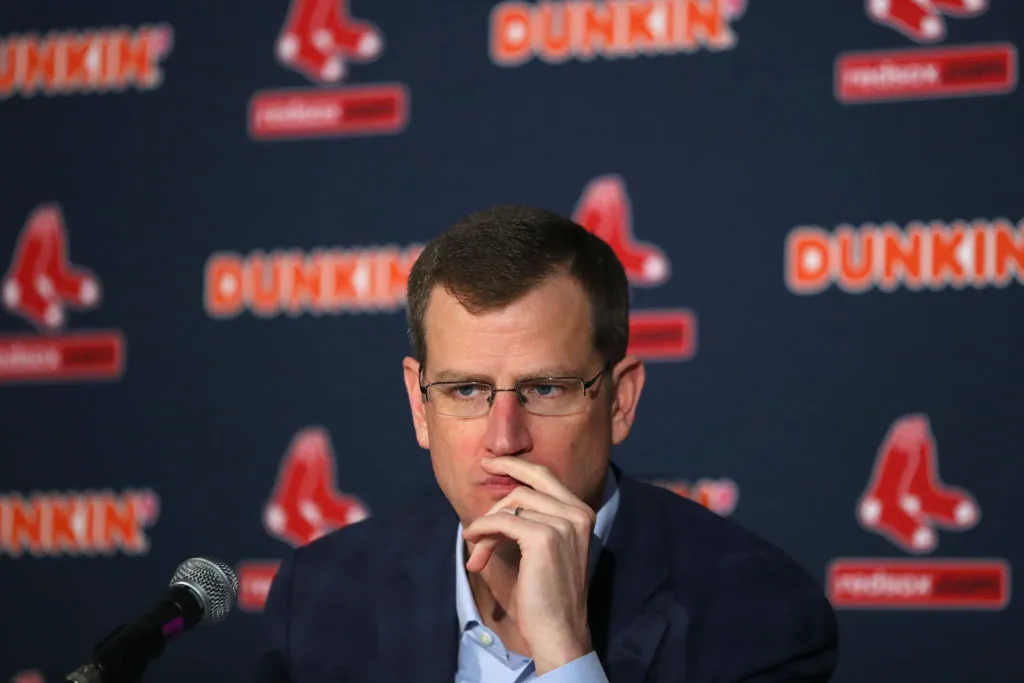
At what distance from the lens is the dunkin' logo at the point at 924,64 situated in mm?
3418

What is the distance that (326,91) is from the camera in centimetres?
390

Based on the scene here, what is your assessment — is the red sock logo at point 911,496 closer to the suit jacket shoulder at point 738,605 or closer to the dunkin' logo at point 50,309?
the suit jacket shoulder at point 738,605

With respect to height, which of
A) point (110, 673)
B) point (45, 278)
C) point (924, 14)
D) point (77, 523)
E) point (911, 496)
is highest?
point (924, 14)

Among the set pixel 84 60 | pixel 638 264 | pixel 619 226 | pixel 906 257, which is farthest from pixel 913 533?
pixel 84 60

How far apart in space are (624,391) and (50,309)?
2.59 metres

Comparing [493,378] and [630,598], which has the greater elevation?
[493,378]

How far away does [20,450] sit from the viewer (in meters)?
Answer: 4.01

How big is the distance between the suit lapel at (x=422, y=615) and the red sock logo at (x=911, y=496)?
1584mm

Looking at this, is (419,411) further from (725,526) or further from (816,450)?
(816,450)

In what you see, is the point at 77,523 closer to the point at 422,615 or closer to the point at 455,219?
the point at 455,219

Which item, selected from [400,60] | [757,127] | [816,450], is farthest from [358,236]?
[816,450]

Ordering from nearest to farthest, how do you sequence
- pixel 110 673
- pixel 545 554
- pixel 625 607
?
pixel 110 673 → pixel 545 554 → pixel 625 607

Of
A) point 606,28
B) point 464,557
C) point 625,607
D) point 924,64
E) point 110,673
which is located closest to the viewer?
point 110,673

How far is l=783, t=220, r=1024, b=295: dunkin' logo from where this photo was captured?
133 inches
